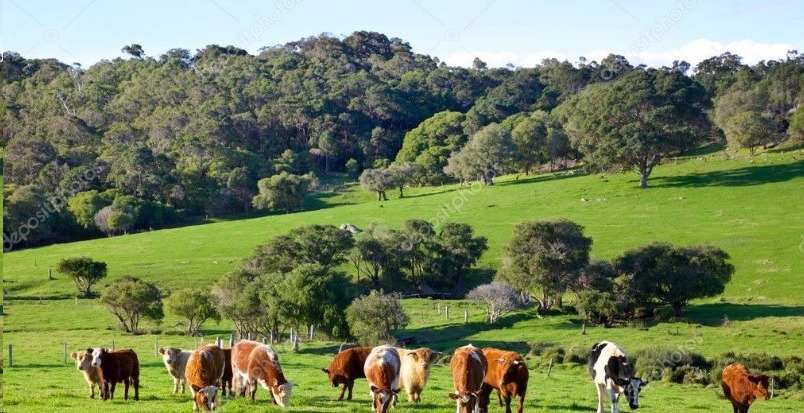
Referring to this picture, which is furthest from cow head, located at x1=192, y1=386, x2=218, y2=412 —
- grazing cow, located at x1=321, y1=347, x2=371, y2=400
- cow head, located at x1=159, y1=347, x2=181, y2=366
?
A: grazing cow, located at x1=321, y1=347, x2=371, y2=400

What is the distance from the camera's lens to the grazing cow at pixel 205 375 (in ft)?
57.9

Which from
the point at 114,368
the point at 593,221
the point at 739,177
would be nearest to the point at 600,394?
the point at 114,368

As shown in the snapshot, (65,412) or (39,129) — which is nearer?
(65,412)

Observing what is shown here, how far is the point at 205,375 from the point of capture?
18.5 metres

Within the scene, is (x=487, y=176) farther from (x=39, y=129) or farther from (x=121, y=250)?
(x=39, y=129)

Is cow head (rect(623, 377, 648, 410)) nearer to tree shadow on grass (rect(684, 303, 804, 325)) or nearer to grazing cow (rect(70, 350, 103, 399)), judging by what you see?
grazing cow (rect(70, 350, 103, 399))

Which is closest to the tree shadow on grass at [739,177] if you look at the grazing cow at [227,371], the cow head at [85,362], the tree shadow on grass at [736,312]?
the tree shadow on grass at [736,312]

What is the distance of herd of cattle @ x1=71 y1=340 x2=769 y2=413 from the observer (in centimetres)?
1802

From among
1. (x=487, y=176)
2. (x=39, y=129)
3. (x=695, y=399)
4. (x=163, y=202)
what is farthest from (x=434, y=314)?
(x=39, y=129)

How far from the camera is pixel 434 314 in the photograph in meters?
57.1

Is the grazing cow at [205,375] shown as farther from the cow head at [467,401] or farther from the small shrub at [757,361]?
the small shrub at [757,361]

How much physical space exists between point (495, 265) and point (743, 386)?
50.1 m

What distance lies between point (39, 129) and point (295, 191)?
5139 centimetres

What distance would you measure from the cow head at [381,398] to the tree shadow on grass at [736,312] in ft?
120
